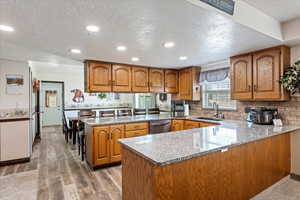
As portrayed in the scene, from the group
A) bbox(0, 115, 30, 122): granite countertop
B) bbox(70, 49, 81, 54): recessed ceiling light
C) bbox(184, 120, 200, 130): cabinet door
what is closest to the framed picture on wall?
bbox(0, 115, 30, 122): granite countertop

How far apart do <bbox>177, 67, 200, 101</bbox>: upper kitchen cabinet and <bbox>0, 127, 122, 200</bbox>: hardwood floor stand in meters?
2.37

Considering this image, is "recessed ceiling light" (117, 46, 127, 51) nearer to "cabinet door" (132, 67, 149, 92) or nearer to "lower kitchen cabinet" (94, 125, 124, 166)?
"cabinet door" (132, 67, 149, 92)

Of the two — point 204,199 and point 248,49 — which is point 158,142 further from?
point 248,49

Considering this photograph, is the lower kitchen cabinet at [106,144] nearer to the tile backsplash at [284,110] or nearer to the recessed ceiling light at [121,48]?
the recessed ceiling light at [121,48]

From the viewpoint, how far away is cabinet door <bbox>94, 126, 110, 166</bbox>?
298 cm

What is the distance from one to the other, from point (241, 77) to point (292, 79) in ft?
2.46

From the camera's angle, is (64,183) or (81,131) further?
(81,131)

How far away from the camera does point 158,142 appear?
1.75 metres

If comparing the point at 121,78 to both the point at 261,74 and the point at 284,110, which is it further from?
the point at 284,110

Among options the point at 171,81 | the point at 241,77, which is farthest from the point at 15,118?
the point at 241,77

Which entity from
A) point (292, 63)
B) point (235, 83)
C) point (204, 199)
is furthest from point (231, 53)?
point (204, 199)

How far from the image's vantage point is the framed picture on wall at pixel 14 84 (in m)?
3.46

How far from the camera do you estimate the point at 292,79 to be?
238 centimetres

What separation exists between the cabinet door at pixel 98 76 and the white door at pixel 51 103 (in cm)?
507
